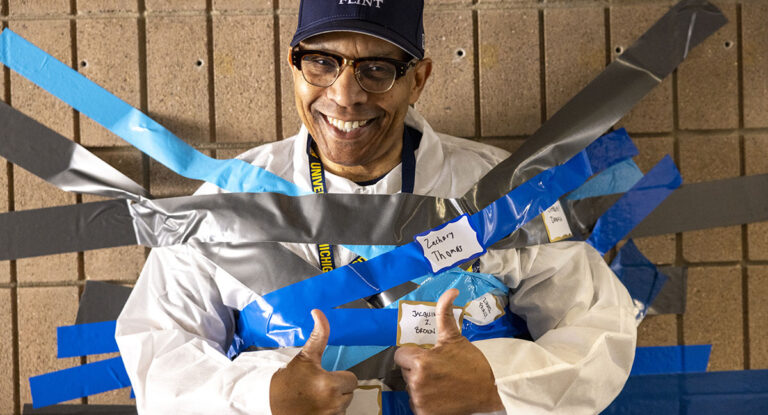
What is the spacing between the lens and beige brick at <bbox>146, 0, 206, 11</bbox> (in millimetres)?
1409

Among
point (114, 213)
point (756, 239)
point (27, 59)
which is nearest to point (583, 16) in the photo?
point (756, 239)

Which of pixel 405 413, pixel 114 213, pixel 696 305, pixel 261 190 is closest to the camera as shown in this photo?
pixel 405 413

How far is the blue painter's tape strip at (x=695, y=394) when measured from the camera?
4.09ft

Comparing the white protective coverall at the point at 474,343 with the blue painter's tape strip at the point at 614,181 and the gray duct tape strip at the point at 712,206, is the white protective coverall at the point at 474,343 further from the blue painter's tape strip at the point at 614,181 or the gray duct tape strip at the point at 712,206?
the gray duct tape strip at the point at 712,206

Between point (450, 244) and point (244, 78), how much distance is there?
0.71 metres

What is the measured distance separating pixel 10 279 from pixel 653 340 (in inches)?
68.8

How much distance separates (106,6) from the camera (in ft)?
4.65

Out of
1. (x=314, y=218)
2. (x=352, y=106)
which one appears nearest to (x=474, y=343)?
(x=314, y=218)

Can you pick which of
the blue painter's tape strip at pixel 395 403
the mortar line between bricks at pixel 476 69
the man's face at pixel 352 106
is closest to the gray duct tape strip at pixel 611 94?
the mortar line between bricks at pixel 476 69

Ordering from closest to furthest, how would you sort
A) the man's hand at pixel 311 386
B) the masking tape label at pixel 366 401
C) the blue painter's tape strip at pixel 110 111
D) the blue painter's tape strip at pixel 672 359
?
the man's hand at pixel 311 386 < the masking tape label at pixel 366 401 < the blue painter's tape strip at pixel 110 111 < the blue painter's tape strip at pixel 672 359

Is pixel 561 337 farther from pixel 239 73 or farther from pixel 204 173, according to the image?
pixel 239 73

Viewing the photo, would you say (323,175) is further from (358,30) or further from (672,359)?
(672,359)

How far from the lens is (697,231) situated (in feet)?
4.78

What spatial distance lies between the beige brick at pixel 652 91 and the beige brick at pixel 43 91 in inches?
57.4
